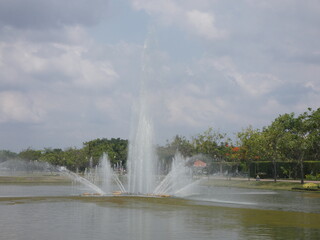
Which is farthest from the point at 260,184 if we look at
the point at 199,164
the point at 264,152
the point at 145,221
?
the point at 199,164

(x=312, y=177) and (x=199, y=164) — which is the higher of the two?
(x=199, y=164)

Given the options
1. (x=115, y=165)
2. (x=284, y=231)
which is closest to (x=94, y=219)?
(x=284, y=231)

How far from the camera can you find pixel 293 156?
6788 centimetres

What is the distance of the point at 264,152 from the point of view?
67.9m

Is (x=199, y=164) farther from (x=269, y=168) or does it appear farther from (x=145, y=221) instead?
(x=145, y=221)

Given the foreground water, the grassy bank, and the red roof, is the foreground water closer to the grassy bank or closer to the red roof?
the grassy bank

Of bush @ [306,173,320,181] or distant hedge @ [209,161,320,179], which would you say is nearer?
bush @ [306,173,320,181]

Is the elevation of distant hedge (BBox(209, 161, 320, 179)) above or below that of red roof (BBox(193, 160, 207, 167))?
below

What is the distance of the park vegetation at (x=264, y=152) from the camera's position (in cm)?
6356

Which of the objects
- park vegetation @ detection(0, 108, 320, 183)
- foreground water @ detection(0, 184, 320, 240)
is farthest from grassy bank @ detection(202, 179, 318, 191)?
foreground water @ detection(0, 184, 320, 240)

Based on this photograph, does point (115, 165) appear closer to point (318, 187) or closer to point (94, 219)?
point (318, 187)

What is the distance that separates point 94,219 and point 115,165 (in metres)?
120

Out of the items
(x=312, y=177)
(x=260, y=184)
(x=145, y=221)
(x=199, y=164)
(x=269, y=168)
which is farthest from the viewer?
(x=199, y=164)

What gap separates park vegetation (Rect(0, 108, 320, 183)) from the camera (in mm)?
63562
